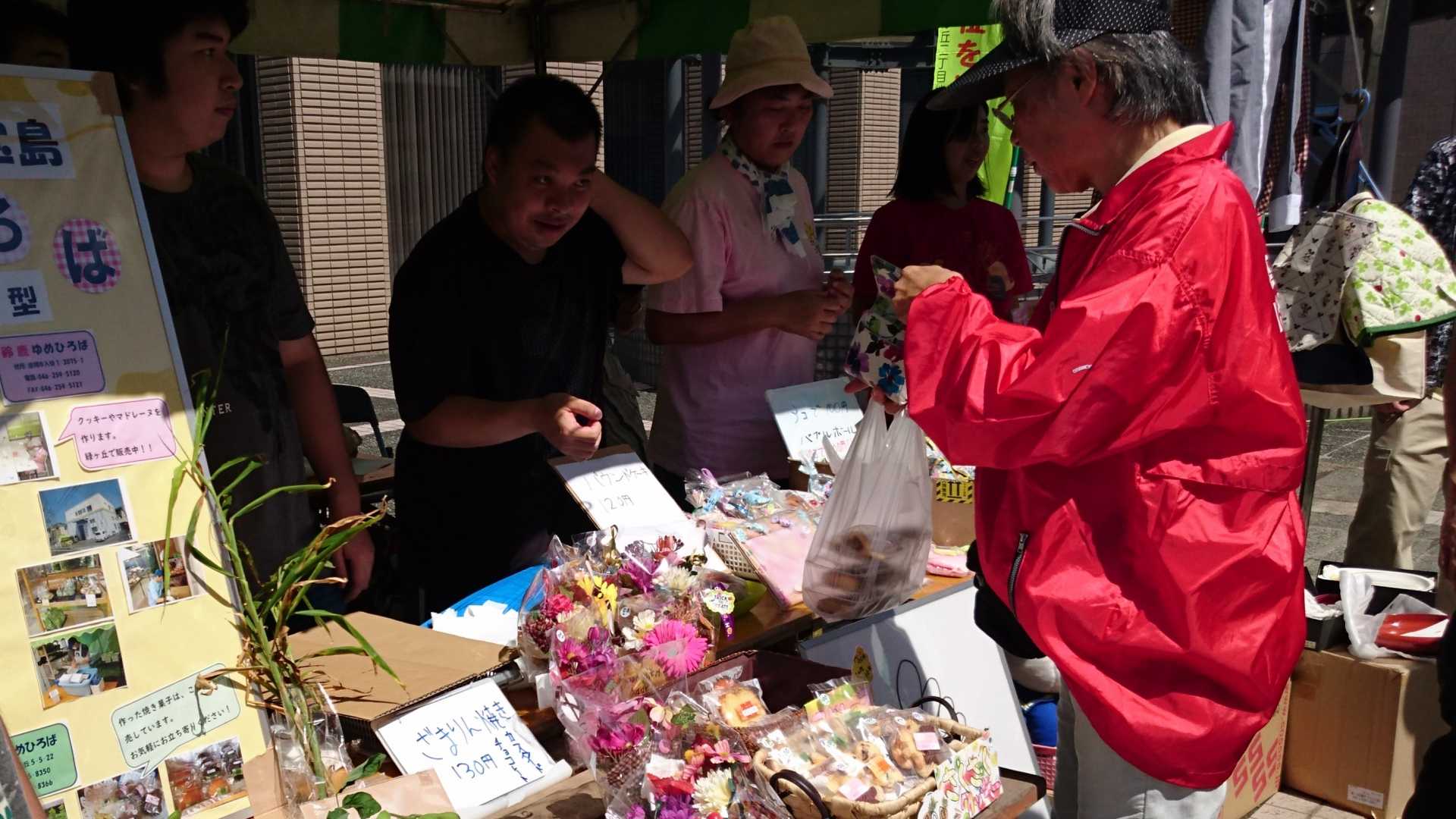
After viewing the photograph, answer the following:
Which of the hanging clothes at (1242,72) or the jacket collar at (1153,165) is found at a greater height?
the hanging clothes at (1242,72)

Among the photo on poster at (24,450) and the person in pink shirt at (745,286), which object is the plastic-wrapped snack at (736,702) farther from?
the person in pink shirt at (745,286)

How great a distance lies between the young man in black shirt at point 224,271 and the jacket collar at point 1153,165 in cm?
142

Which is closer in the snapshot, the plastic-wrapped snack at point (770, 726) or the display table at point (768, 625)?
the plastic-wrapped snack at point (770, 726)

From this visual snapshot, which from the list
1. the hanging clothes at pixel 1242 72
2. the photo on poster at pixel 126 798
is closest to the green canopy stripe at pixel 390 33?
the hanging clothes at pixel 1242 72

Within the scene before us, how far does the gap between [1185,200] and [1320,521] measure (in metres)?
5.14

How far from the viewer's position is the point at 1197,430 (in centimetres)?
157

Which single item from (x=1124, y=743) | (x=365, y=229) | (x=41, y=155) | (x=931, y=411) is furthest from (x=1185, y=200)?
(x=365, y=229)

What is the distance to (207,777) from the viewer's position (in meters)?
1.44

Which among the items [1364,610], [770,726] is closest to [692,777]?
[770,726]

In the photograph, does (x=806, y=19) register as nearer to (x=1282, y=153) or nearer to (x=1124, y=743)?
(x=1282, y=153)

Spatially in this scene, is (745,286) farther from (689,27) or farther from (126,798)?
(126,798)

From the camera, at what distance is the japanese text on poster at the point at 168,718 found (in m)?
1.38

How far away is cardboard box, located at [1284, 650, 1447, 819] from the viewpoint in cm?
295

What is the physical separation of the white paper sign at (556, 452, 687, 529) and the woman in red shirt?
1.13 m
